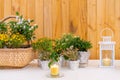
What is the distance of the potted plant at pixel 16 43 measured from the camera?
5.69ft

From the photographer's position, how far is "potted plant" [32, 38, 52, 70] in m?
1.78

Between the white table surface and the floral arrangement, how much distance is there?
0.18 m

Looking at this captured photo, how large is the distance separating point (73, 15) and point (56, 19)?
0.50 feet

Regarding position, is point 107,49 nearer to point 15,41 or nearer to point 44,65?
point 44,65

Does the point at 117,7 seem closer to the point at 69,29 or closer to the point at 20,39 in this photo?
the point at 69,29

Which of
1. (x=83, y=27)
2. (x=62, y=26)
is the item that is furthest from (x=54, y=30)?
(x=83, y=27)

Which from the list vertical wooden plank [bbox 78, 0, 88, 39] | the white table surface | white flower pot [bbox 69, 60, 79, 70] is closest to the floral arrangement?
the white table surface

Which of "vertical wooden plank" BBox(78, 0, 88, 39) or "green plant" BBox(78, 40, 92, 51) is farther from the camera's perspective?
"vertical wooden plank" BBox(78, 0, 88, 39)

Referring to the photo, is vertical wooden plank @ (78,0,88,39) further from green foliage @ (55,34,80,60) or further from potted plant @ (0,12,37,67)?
potted plant @ (0,12,37,67)

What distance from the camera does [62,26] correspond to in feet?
7.57

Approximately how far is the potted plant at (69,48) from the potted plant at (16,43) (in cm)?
21

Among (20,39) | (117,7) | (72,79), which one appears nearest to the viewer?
(72,79)

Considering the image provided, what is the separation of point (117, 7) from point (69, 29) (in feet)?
1.48

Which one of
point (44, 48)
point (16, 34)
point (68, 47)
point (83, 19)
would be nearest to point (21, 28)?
point (16, 34)
